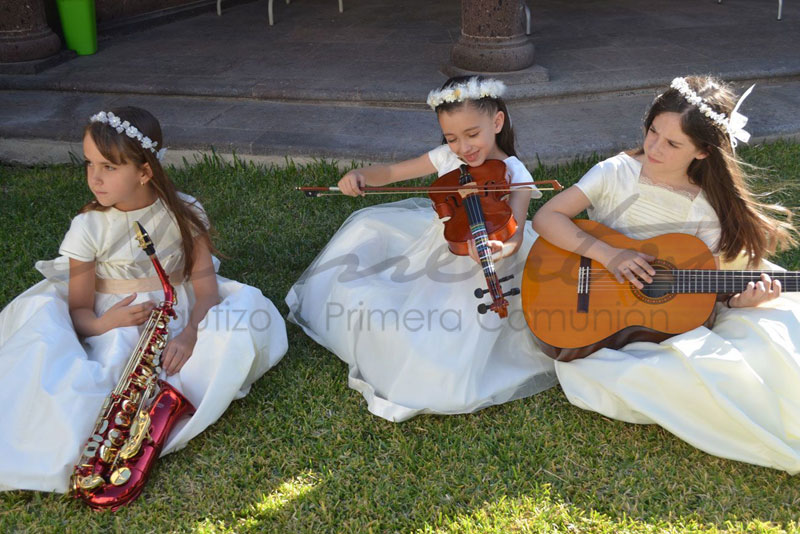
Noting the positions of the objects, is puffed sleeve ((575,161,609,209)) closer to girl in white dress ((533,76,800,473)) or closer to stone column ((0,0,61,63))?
girl in white dress ((533,76,800,473))

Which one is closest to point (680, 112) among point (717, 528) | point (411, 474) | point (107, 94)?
point (717, 528)

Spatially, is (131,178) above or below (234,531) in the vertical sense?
above

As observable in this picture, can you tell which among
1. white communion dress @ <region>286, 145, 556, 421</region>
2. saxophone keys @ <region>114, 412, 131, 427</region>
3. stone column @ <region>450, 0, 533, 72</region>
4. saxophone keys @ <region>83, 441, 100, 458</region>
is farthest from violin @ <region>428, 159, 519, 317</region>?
stone column @ <region>450, 0, 533, 72</region>

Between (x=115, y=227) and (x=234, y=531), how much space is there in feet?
4.02

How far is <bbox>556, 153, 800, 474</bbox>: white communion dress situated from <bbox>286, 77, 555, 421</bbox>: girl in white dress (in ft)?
0.88

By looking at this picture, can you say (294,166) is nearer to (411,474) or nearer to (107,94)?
(107,94)

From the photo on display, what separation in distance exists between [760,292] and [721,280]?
5.3 inches

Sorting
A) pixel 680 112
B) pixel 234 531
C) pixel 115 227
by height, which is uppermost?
pixel 680 112

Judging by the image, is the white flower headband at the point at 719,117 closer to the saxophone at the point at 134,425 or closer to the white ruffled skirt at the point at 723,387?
the white ruffled skirt at the point at 723,387

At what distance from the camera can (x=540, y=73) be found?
550 centimetres

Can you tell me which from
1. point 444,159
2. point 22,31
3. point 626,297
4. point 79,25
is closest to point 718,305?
point 626,297

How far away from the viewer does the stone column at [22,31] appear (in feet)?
19.8

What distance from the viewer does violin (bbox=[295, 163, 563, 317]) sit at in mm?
2750

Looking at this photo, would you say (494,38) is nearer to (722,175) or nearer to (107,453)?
(722,175)
